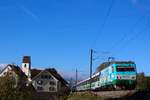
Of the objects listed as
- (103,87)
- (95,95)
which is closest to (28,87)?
(95,95)

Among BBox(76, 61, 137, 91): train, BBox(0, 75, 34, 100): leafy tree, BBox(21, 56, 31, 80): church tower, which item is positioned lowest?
BBox(0, 75, 34, 100): leafy tree

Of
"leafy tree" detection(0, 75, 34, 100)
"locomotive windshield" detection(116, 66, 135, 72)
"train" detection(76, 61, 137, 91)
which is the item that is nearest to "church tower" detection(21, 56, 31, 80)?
"train" detection(76, 61, 137, 91)

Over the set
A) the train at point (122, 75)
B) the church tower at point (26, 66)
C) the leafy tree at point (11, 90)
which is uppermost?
the church tower at point (26, 66)

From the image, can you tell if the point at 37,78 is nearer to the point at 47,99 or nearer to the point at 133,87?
the point at 47,99

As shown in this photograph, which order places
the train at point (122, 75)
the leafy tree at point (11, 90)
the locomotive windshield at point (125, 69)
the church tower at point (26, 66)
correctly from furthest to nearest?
the church tower at point (26, 66)
the locomotive windshield at point (125, 69)
the train at point (122, 75)
the leafy tree at point (11, 90)

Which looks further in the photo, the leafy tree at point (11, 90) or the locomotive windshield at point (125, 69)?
the locomotive windshield at point (125, 69)

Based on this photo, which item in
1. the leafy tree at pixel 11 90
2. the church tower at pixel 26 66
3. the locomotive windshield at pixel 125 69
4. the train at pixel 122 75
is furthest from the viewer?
the church tower at pixel 26 66

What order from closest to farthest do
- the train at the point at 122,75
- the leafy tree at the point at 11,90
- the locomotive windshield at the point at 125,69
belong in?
the leafy tree at the point at 11,90, the train at the point at 122,75, the locomotive windshield at the point at 125,69

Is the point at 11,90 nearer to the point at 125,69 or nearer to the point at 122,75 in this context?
the point at 122,75

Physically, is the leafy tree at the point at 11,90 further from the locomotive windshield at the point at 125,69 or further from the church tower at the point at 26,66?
the church tower at the point at 26,66

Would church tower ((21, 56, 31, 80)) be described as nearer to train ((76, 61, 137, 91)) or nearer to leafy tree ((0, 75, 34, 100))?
train ((76, 61, 137, 91))

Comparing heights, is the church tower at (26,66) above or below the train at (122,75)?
above

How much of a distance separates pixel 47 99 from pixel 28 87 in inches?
625

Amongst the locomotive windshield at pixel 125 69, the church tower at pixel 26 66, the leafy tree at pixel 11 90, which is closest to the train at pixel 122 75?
the locomotive windshield at pixel 125 69
